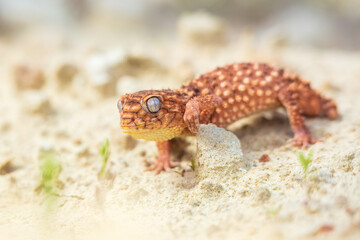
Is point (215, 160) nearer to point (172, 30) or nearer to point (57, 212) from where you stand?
point (57, 212)

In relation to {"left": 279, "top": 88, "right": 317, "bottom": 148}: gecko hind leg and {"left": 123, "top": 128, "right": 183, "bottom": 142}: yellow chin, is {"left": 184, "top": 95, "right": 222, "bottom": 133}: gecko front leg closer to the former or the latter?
{"left": 123, "top": 128, "right": 183, "bottom": 142}: yellow chin

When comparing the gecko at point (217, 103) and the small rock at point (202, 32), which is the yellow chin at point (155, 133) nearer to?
the gecko at point (217, 103)

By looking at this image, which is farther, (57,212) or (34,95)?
(34,95)

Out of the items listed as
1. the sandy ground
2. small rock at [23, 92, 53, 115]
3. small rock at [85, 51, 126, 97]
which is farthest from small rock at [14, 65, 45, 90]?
small rock at [85, 51, 126, 97]

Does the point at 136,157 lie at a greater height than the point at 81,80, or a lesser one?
lesser

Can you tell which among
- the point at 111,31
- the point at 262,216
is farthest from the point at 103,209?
the point at 111,31

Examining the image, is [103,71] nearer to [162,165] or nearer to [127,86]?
[127,86]
